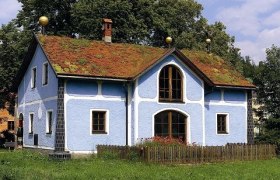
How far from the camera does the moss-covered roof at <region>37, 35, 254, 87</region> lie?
Answer: 26.2 m

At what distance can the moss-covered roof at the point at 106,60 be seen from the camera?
26172 millimetres

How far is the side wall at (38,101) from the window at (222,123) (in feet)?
35.3

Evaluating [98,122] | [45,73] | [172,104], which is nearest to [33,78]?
[45,73]

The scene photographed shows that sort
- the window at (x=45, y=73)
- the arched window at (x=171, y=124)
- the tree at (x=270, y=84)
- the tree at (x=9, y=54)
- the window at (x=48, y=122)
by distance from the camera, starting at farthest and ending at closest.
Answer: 1. the tree at (x=9, y=54)
2. the tree at (x=270, y=84)
3. the window at (x=45, y=73)
4. the arched window at (x=171, y=124)
5. the window at (x=48, y=122)

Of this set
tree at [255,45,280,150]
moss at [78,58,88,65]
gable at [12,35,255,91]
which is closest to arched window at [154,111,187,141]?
gable at [12,35,255,91]

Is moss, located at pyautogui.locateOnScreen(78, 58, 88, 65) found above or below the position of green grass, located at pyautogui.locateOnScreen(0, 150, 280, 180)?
above

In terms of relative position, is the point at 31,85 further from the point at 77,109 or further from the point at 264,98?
the point at 264,98

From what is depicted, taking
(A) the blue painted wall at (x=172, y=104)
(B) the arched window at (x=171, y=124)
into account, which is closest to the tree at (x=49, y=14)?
(A) the blue painted wall at (x=172, y=104)

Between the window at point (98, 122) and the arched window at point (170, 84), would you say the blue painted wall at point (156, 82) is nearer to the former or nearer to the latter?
the arched window at point (170, 84)

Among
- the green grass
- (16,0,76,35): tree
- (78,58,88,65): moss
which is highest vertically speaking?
(16,0,76,35): tree

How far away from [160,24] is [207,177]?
91.1ft

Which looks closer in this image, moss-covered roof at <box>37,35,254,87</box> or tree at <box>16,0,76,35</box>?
moss-covered roof at <box>37,35,254,87</box>

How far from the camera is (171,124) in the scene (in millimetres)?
27984

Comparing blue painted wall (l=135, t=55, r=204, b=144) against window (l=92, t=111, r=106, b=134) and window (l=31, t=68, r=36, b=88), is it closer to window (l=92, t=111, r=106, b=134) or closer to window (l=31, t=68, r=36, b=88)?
window (l=92, t=111, r=106, b=134)
